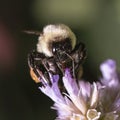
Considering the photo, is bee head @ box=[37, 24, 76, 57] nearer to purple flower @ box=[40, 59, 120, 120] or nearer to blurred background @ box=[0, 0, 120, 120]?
purple flower @ box=[40, 59, 120, 120]

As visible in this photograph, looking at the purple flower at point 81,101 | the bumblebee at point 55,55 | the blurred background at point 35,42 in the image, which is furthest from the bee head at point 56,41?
the blurred background at point 35,42

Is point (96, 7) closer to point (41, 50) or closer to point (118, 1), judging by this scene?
point (118, 1)

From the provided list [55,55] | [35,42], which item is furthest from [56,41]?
[35,42]

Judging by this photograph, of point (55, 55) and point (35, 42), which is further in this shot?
point (35, 42)

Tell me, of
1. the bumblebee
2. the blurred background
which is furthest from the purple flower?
the blurred background

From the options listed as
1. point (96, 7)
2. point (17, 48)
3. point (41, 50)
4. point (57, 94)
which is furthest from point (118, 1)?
point (57, 94)

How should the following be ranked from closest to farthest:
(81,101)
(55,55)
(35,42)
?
(81,101) < (55,55) < (35,42)

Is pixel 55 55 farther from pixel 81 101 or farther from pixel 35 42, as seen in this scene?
pixel 35 42
